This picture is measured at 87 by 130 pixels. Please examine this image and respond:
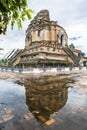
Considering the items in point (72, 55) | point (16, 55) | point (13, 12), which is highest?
point (16, 55)

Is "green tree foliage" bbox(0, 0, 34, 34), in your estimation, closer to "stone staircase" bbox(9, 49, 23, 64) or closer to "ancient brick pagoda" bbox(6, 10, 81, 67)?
"ancient brick pagoda" bbox(6, 10, 81, 67)

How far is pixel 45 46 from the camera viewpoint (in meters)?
40.7

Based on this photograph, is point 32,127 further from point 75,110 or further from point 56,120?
point 75,110

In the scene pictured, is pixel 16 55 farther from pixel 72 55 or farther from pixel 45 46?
pixel 72 55

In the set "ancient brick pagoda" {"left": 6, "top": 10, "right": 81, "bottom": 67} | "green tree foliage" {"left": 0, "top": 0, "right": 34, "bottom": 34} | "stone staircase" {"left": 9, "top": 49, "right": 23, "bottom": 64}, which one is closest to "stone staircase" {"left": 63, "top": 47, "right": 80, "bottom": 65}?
"ancient brick pagoda" {"left": 6, "top": 10, "right": 81, "bottom": 67}

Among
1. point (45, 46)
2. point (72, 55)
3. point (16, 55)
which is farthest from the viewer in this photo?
point (16, 55)

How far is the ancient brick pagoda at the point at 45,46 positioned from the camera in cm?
3994

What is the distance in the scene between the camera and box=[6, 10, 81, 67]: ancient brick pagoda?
3994 cm

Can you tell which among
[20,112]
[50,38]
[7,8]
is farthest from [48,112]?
[50,38]

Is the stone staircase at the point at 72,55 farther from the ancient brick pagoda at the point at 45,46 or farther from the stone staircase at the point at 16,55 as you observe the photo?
the stone staircase at the point at 16,55

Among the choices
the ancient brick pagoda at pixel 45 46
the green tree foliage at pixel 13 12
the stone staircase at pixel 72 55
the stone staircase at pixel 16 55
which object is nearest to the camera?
the green tree foliage at pixel 13 12

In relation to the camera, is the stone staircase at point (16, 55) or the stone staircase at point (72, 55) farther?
the stone staircase at point (16, 55)

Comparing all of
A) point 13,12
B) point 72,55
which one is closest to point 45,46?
point 72,55

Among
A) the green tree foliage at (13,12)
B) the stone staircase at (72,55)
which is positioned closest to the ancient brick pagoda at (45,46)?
the stone staircase at (72,55)
